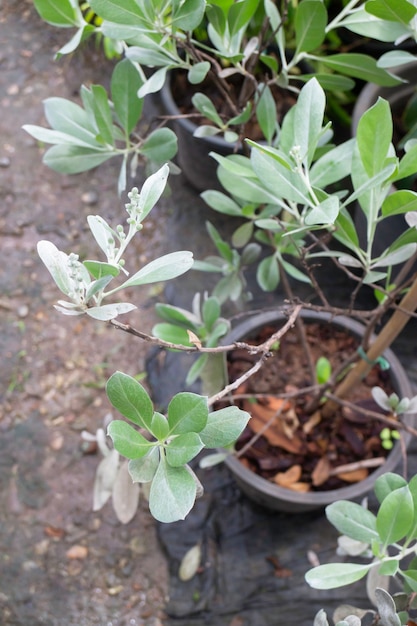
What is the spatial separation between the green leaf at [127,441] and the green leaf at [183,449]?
0.03 metres

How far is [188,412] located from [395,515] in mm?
254

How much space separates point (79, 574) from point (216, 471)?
1.27 feet

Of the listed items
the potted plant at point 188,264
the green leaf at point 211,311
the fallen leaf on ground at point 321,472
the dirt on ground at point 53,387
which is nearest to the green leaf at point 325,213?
the potted plant at point 188,264

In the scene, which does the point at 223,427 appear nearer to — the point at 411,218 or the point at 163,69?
the point at 411,218

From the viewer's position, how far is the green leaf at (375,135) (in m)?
0.59

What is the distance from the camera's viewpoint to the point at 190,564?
1.37 m

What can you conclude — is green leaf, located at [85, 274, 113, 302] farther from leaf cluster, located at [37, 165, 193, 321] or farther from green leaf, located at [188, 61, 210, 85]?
green leaf, located at [188, 61, 210, 85]

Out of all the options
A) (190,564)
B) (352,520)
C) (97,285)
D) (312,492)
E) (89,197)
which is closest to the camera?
(97,285)

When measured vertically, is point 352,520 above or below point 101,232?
below

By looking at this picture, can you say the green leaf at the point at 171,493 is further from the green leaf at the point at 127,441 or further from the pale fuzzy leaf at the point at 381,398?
the pale fuzzy leaf at the point at 381,398

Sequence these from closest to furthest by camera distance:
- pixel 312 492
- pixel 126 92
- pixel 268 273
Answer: pixel 126 92
pixel 268 273
pixel 312 492

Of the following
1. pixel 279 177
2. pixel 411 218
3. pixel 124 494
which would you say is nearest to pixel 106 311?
pixel 279 177

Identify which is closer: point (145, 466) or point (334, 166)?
point (145, 466)

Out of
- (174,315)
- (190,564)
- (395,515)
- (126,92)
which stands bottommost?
(190,564)
